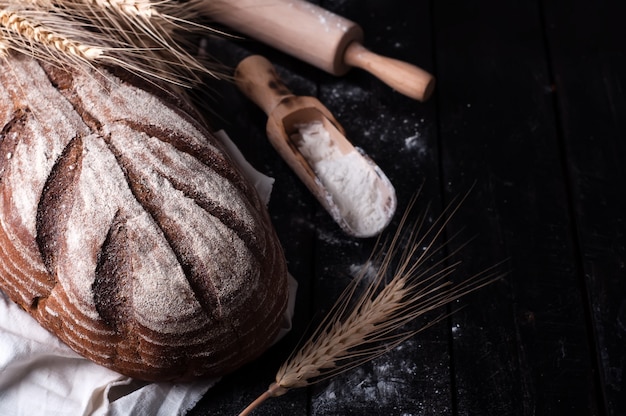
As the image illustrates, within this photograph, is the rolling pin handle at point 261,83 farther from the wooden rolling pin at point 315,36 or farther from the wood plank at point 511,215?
the wood plank at point 511,215

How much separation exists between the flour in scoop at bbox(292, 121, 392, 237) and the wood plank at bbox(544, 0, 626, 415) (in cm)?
43

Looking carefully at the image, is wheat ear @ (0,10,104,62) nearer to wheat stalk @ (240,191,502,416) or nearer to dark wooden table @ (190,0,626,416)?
dark wooden table @ (190,0,626,416)

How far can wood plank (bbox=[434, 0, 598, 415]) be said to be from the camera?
1.42m

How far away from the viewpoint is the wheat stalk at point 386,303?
127cm

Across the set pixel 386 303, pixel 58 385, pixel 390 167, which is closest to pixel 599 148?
pixel 390 167

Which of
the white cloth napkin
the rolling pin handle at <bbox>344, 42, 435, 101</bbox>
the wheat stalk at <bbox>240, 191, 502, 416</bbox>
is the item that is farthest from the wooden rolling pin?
the white cloth napkin

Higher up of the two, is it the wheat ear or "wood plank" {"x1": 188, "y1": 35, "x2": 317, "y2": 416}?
the wheat ear

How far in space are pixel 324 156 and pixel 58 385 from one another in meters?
0.66

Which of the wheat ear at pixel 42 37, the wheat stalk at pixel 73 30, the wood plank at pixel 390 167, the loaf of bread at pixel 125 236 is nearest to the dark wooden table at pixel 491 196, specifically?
the wood plank at pixel 390 167

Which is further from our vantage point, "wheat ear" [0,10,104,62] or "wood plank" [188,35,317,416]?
"wood plank" [188,35,317,416]

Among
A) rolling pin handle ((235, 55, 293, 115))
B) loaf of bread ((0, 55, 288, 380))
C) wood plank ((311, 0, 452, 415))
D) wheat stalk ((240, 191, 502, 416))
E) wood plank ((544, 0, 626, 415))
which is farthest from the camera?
rolling pin handle ((235, 55, 293, 115))

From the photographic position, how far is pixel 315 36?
170 cm

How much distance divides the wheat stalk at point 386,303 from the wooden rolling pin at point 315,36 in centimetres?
30

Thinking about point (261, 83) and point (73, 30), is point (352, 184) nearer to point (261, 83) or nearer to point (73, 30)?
point (261, 83)
